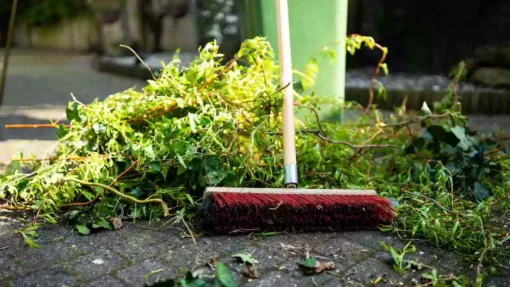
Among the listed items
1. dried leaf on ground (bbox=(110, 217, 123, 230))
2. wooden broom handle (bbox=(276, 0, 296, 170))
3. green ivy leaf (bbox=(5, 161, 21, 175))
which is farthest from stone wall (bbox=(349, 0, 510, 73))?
dried leaf on ground (bbox=(110, 217, 123, 230))

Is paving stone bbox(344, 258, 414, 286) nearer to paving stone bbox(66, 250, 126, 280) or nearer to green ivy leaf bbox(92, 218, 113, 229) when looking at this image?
paving stone bbox(66, 250, 126, 280)

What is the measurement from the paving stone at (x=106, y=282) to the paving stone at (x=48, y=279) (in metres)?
0.04

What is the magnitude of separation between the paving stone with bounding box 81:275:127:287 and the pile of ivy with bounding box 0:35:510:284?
1.10 feet

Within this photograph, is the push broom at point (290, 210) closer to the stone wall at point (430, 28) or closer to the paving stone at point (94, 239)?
the paving stone at point (94, 239)

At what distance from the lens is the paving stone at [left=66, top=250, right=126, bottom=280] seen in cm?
142

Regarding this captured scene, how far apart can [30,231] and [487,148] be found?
6.02 feet

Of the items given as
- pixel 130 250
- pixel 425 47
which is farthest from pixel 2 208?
pixel 425 47

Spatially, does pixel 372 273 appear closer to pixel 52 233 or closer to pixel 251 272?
pixel 251 272

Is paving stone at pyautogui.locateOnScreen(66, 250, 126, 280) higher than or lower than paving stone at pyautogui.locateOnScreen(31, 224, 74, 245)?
lower

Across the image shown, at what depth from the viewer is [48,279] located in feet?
4.55

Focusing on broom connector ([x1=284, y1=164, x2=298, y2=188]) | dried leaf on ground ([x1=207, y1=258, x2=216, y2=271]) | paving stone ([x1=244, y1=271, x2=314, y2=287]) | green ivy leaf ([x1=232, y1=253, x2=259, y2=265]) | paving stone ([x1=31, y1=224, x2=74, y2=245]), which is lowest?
paving stone ([x1=244, y1=271, x2=314, y2=287])

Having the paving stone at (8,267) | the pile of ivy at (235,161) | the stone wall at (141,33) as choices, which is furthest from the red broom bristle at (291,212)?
the stone wall at (141,33)

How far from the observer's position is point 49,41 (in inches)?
320

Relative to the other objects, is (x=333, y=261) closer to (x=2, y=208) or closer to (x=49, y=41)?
(x=2, y=208)
